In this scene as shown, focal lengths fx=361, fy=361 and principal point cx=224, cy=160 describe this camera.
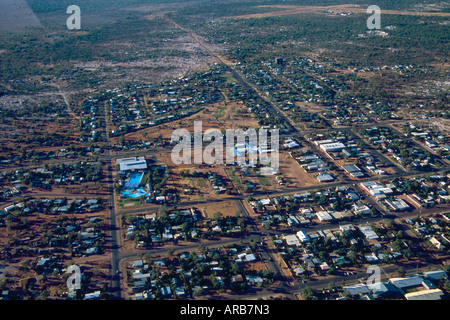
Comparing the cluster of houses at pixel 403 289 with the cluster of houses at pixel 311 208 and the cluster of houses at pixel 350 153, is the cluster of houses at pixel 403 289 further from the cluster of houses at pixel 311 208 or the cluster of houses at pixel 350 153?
the cluster of houses at pixel 350 153

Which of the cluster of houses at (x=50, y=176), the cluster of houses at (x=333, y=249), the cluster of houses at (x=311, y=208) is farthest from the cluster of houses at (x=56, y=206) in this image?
the cluster of houses at (x=333, y=249)

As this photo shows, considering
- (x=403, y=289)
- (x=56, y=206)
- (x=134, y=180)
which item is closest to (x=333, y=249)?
(x=403, y=289)

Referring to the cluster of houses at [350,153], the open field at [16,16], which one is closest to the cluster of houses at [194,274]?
the cluster of houses at [350,153]

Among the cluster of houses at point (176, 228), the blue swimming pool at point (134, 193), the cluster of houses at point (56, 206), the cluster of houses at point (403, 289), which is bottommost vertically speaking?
the cluster of houses at point (403, 289)

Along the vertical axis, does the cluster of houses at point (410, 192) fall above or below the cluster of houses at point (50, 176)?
below

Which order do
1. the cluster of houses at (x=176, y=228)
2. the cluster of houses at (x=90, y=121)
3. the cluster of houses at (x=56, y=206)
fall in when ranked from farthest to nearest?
the cluster of houses at (x=90, y=121) → the cluster of houses at (x=56, y=206) → the cluster of houses at (x=176, y=228)

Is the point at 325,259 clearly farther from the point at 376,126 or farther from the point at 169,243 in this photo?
the point at 376,126

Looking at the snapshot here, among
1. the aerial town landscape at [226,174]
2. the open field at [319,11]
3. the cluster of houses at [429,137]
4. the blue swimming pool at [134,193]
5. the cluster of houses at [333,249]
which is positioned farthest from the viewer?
the open field at [319,11]

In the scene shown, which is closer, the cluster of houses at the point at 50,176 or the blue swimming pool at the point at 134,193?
the blue swimming pool at the point at 134,193

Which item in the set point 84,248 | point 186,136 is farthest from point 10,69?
point 84,248
